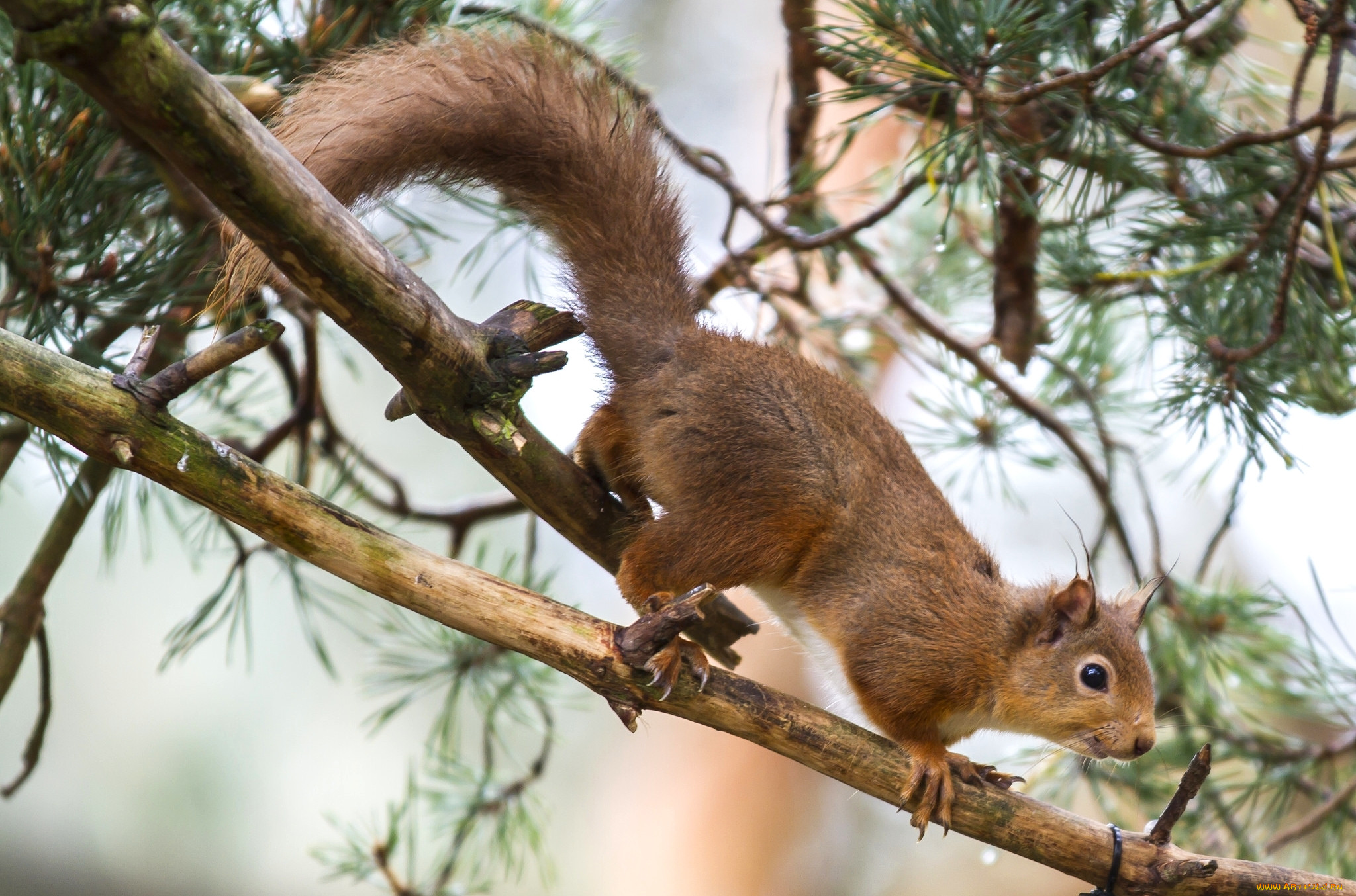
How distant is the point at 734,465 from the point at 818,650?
49 centimetres

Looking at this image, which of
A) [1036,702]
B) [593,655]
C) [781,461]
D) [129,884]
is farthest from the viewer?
[129,884]

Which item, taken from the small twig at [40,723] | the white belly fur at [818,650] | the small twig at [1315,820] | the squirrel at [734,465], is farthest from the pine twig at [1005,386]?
the small twig at [40,723]

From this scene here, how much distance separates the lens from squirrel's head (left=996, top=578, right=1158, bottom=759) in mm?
1909

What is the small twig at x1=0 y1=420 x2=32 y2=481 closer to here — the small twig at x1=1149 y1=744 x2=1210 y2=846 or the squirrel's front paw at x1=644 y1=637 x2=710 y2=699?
the squirrel's front paw at x1=644 y1=637 x2=710 y2=699

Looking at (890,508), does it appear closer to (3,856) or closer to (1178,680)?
(1178,680)

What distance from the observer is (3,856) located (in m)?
4.50

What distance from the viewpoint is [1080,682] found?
76.7 inches

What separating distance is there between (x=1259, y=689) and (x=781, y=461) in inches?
60.5

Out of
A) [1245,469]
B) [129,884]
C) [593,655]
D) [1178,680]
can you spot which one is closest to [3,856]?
[129,884]

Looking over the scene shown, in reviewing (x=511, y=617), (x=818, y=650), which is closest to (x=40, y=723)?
(x=511, y=617)

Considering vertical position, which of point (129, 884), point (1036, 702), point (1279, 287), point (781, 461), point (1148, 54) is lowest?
point (129, 884)

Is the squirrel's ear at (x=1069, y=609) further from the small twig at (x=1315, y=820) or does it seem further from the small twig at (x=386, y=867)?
the small twig at (x=386, y=867)

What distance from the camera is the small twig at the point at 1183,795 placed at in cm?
142

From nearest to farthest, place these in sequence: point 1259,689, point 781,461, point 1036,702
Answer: point 781,461 → point 1036,702 → point 1259,689
